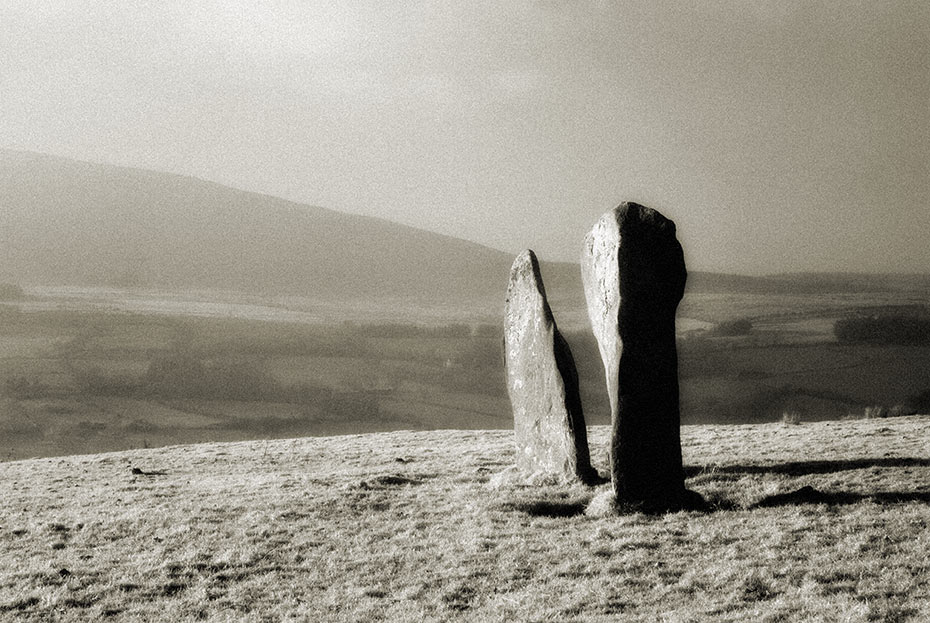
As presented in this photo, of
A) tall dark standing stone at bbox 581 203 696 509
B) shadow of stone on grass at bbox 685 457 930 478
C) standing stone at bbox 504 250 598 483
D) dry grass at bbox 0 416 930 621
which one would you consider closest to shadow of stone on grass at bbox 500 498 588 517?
dry grass at bbox 0 416 930 621

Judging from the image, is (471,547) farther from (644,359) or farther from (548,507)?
(644,359)

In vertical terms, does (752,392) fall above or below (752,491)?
below

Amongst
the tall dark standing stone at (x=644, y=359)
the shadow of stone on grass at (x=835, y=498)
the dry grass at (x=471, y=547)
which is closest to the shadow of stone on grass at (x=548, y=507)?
the dry grass at (x=471, y=547)

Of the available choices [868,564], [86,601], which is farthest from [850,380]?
[86,601]

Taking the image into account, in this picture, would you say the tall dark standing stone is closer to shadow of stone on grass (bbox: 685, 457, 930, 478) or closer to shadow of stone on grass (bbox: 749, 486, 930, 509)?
shadow of stone on grass (bbox: 749, 486, 930, 509)

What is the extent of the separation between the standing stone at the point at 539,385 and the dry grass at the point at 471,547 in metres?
0.64

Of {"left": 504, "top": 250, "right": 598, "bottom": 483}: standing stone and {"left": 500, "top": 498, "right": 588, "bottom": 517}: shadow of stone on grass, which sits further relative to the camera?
{"left": 504, "top": 250, "right": 598, "bottom": 483}: standing stone

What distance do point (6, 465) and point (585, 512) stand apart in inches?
702

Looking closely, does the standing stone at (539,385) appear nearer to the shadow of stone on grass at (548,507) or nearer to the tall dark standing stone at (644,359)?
the shadow of stone on grass at (548,507)

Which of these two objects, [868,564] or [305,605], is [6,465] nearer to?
[305,605]

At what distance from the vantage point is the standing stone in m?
13.9

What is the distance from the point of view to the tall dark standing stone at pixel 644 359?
12.1 meters

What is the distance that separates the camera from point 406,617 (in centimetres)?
802

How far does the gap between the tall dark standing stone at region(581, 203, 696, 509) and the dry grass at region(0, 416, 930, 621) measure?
698 millimetres
